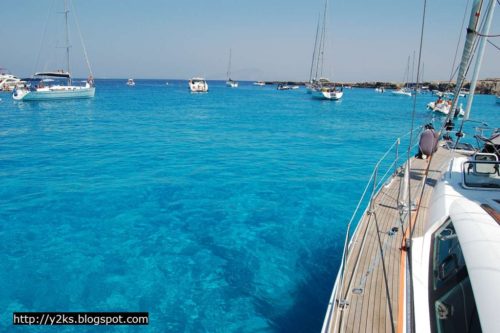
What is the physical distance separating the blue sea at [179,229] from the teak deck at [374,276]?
233cm

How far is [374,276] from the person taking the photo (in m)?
6.37

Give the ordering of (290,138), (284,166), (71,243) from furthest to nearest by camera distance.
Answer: (290,138) → (284,166) → (71,243)

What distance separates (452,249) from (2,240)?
14.2m

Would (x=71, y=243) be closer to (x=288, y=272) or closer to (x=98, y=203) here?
(x=98, y=203)

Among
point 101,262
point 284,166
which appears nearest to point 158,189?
point 101,262

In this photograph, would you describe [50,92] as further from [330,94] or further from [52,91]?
[330,94]

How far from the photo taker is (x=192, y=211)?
14.6 m

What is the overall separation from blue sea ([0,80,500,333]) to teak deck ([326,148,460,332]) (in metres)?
2.33

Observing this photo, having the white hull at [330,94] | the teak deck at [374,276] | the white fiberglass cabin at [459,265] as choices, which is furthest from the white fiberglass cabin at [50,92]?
the white fiberglass cabin at [459,265]

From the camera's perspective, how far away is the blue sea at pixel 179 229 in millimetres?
8828

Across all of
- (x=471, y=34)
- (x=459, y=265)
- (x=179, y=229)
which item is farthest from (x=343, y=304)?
(x=179, y=229)

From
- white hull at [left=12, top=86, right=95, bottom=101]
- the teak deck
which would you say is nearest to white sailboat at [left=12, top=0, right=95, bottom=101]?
white hull at [left=12, top=86, right=95, bottom=101]

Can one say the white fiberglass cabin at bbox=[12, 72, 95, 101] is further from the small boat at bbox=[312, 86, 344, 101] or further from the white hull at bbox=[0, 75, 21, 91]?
the small boat at bbox=[312, 86, 344, 101]

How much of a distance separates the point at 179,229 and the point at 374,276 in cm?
847
